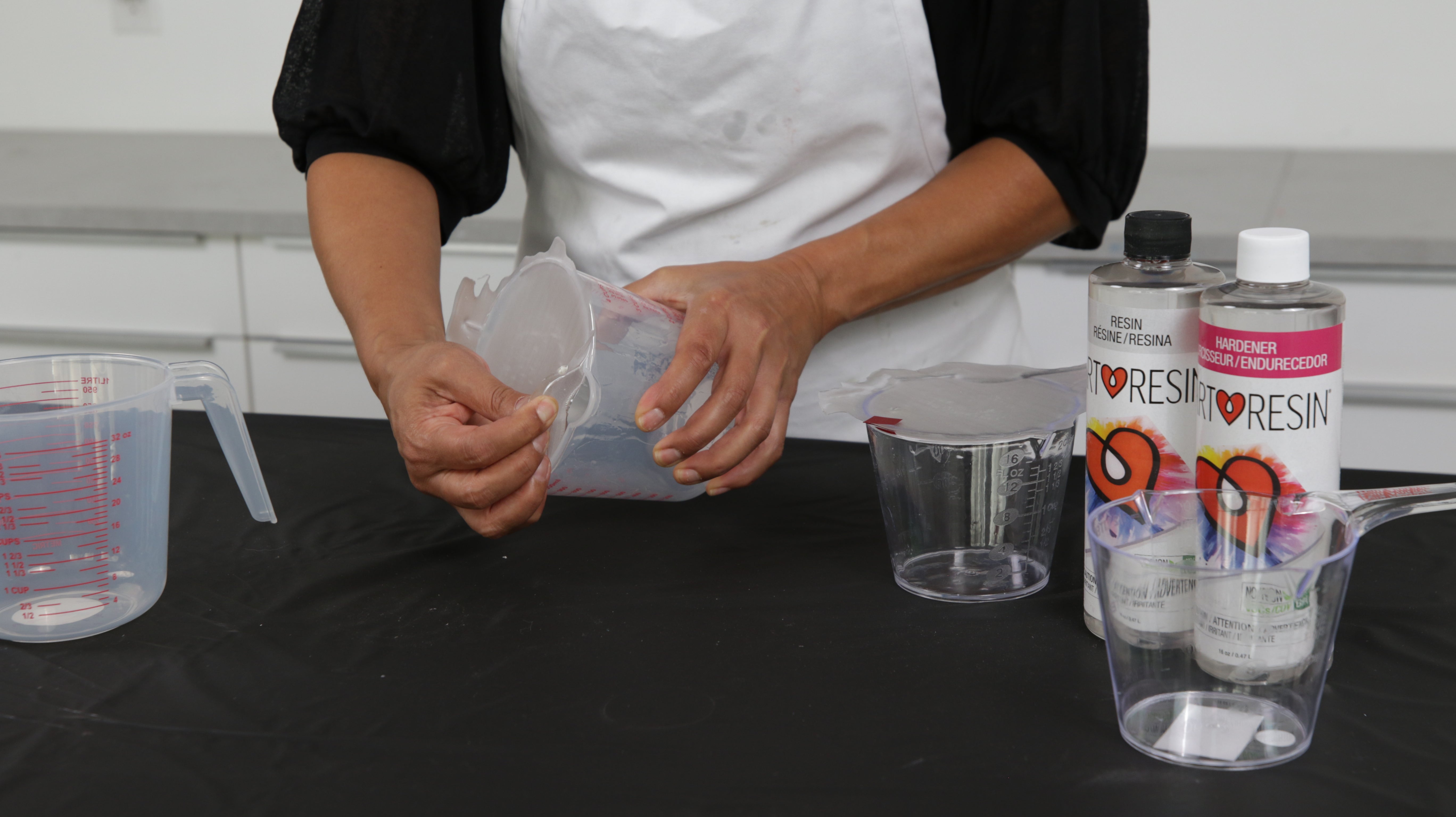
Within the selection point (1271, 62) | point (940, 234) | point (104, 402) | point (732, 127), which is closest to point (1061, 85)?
point (940, 234)

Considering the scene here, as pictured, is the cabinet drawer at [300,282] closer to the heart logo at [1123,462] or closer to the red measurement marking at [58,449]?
the red measurement marking at [58,449]

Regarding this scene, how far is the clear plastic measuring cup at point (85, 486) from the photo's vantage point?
0.63m

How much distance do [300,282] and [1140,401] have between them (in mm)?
1562

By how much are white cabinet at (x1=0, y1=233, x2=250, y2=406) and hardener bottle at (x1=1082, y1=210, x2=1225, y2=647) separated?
63.2 inches

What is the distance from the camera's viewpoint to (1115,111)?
3.12 ft

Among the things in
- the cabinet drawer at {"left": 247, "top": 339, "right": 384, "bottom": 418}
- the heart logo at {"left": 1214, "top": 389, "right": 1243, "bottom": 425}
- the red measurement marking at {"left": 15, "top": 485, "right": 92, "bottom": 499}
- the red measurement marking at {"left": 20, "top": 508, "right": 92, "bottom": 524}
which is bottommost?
the cabinet drawer at {"left": 247, "top": 339, "right": 384, "bottom": 418}

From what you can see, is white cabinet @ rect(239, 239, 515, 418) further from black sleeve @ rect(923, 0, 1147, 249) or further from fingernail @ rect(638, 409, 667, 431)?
fingernail @ rect(638, 409, 667, 431)

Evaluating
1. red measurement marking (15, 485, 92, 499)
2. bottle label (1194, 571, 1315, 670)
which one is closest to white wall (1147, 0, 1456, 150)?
bottle label (1194, 571, 1315, 670)

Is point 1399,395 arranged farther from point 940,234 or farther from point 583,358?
point 583,358

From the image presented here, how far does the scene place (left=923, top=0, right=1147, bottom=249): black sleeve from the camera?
0.92 metres

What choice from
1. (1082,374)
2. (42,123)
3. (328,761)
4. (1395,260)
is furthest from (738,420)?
(42,123)

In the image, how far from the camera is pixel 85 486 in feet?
2.10

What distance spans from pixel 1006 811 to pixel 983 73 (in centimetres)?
67

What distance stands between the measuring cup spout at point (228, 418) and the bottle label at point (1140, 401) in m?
0.47
